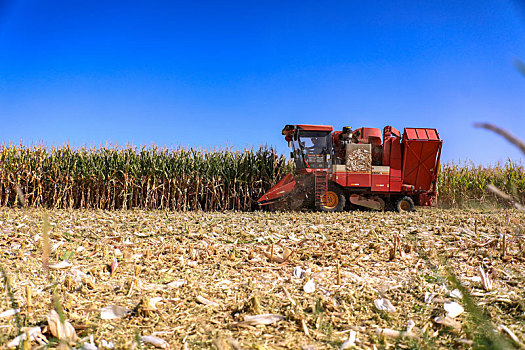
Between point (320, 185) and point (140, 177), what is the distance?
20.1ft

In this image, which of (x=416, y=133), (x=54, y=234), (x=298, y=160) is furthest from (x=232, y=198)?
(x=54, y=234)

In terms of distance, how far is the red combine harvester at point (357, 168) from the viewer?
10.9m

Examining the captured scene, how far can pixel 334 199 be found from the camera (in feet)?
36.2

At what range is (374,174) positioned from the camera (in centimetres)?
1098

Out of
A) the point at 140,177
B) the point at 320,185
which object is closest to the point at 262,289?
the point at 320,185

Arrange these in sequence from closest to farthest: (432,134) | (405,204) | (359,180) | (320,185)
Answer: (320,185) → (359,180) → (432,134) → (405,204)

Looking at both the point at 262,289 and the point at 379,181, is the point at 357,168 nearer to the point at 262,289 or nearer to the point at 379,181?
the point at 379,181

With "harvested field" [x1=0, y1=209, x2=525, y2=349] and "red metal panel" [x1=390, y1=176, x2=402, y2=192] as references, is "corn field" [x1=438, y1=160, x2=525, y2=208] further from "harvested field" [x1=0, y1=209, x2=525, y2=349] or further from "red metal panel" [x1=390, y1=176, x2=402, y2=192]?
"harvested field" [x1=0, y1=209, x2=525, y2=349]

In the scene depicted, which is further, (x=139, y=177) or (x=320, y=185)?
(x=139, y=177)

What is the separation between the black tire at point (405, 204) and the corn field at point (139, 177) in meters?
3.55

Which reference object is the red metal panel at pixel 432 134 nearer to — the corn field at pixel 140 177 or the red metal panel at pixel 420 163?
the red metal panel at pixel 420 163

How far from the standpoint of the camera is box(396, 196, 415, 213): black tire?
11.2m

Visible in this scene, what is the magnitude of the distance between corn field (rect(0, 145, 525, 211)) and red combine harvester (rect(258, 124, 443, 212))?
6.91 ft

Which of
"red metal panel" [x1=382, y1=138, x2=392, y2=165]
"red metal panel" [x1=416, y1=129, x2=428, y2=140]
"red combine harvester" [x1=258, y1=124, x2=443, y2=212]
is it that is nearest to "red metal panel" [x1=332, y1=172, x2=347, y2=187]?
"red combine harvester" [x1=258, y1=124, x2=443, y2=212]
